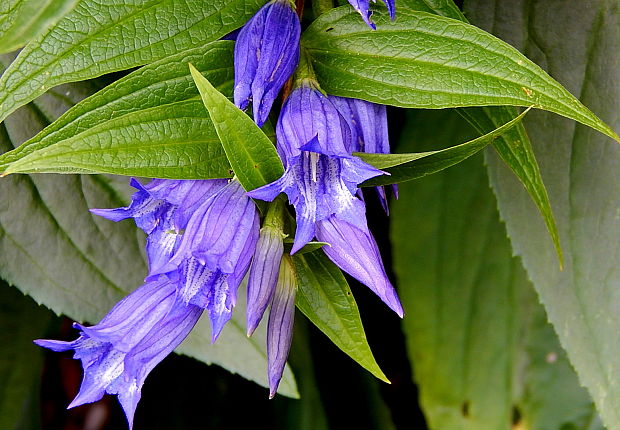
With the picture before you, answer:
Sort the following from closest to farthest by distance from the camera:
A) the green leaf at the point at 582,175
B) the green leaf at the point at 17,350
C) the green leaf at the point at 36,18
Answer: the green leaf at the point at 36,18 → the green leaf at the point at 582,175 → the green leaf at the point at 17,350

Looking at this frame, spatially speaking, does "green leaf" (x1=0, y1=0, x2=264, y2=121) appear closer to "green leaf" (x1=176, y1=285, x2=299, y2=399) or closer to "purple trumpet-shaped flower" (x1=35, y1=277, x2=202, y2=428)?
"purple trumpet-shaped flower" (x1=35, y1=277, x2=202, y2=428)

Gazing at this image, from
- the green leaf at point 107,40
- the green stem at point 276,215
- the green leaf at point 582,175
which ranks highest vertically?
the green leaf at point 107,40

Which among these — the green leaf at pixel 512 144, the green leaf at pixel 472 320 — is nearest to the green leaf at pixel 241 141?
the green leaf at pixel 512 144

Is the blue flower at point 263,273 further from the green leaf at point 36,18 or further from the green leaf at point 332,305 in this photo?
the green leaf at point 36,18

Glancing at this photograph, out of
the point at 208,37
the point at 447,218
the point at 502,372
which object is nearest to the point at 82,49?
the point at 208,37

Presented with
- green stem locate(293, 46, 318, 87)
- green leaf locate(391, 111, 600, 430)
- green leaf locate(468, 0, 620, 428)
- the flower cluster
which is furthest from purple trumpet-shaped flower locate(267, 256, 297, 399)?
green leaf locate(391, 111, 600, 430)

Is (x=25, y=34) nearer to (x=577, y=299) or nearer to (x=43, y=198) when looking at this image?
(x=43, y=198)

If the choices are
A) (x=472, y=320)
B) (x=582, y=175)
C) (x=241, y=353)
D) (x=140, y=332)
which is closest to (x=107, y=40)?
(x=140, y=332)
